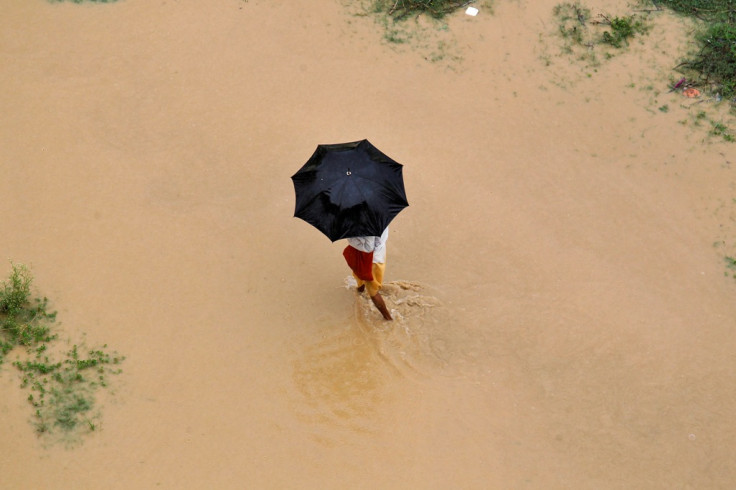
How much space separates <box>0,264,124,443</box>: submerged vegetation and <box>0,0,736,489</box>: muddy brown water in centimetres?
11

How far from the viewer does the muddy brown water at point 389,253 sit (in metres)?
4.28

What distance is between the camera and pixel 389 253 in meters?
5.21

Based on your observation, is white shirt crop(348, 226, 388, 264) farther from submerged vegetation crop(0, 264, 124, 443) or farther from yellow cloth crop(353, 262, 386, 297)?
submerged vegetation crop(0, 264, 124, 443)

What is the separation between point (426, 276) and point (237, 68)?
8.90 ft

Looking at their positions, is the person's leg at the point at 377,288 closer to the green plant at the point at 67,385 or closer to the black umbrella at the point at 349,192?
the black umbrella at the point at 349,192

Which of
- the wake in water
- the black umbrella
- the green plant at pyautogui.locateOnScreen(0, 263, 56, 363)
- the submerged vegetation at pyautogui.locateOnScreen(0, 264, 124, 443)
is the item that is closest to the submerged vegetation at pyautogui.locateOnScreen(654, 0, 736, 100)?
the wake in water

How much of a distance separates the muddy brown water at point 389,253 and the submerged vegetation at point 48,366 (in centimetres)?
11

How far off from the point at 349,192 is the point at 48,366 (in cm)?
221

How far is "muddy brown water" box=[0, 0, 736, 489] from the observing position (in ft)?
14.0

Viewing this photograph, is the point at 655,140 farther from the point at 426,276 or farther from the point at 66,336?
the point at 66,336

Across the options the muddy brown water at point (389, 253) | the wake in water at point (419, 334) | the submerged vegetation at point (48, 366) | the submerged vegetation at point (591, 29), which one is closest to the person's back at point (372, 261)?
the wake in water at point (419, 334)

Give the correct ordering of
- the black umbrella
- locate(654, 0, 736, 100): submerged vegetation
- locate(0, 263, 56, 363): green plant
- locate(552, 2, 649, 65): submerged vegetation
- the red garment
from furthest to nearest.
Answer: locate(552, 2, 649, 65): submerged vegetation → locate(654, 0, 736, 100): submerged vegetation → locate(0, 263, 56, 363): green plant → the red garment → the black umbrella

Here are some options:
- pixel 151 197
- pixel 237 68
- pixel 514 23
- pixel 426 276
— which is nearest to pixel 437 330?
pixel 426 276

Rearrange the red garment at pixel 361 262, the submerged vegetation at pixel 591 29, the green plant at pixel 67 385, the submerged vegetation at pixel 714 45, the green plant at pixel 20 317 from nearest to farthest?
A: 1. the green plant at pixel 67 385
2. the red garment at pixel 361 262
3. the green plant at pixel 20 317
4. the submerged vegetation at pixel 714 45
5. the submerged vegetation at pixel 591 29
